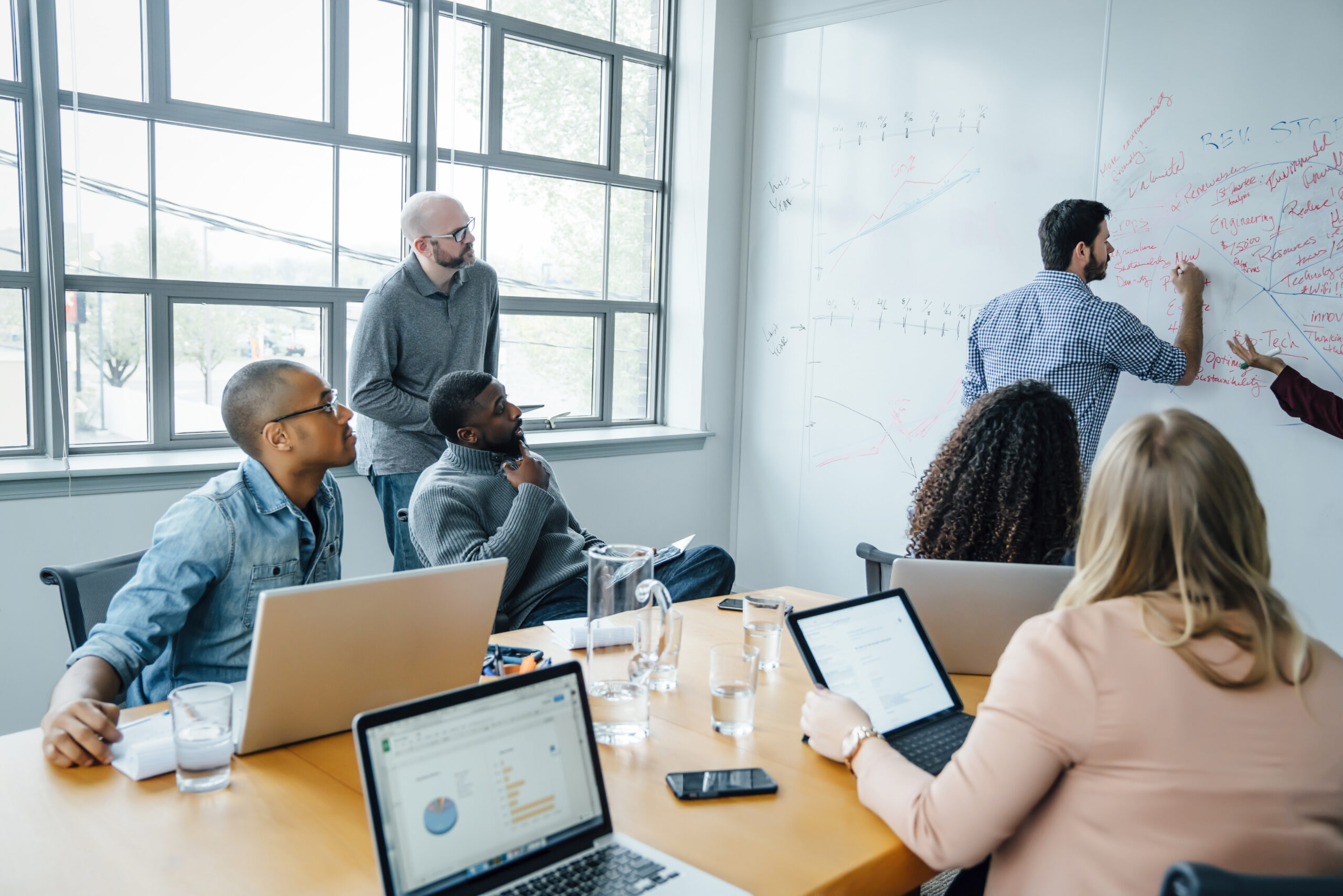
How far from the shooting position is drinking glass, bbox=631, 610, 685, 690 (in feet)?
4.79

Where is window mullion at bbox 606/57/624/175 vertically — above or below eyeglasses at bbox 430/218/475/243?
above

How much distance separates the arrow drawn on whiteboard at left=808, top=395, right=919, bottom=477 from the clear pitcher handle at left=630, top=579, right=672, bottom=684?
260 centimetres

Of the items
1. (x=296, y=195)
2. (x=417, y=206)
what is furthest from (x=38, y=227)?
(x=417, y=206)

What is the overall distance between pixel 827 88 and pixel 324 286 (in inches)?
86.3

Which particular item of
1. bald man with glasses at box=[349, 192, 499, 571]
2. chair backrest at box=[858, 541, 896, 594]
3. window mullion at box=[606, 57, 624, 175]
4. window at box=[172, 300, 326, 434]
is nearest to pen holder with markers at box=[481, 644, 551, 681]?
chair backrest at box=[858, 541, 896, 594]

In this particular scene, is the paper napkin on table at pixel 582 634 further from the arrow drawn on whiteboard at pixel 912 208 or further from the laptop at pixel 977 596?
the arrow drawn on whiteboard at pixel 912 208

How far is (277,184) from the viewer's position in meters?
3.43

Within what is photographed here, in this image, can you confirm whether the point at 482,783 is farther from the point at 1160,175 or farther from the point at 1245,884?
the point at 1160,175

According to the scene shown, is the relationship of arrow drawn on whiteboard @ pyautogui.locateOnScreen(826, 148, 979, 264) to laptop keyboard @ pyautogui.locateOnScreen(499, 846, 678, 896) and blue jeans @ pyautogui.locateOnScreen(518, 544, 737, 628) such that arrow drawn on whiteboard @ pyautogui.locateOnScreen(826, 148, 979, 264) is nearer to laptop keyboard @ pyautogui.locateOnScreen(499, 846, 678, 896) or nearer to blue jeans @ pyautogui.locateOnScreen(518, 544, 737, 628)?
blue jeans @ pyautogui.locateOnScreen(518, 544, 737, 628)

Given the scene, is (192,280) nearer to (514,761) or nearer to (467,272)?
(467,272)

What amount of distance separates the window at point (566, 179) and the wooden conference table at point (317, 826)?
2962 mm

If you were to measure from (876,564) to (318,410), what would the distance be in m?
1.30

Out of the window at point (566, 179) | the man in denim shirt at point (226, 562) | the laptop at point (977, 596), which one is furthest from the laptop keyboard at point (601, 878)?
the window at point (566, 179)

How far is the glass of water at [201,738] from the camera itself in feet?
3.83
